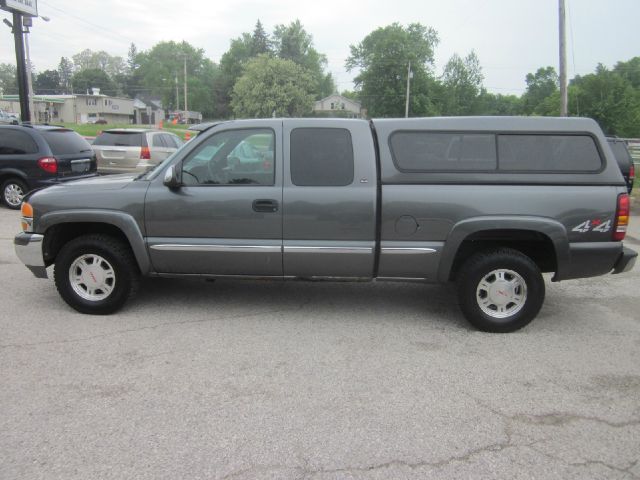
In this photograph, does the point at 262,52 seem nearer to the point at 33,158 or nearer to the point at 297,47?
the point at 297,47

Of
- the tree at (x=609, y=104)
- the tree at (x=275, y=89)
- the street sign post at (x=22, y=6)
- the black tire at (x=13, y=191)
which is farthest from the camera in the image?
the tree at (x=275, y=89)

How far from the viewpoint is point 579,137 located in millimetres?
4539

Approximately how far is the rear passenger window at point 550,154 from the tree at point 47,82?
14636 centimetres

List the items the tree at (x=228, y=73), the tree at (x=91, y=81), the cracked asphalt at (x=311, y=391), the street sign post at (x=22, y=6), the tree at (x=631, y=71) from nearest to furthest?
the cracked asphalt at (x=311, y=391)
the street sign post at (x=22, y=6)
the tree at (x=631, y=71)
the tree at (x=228, y=73)
the tree at (x=91, y=81)

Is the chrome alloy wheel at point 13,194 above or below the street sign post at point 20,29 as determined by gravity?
below

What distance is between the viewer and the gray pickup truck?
4480 millimetres

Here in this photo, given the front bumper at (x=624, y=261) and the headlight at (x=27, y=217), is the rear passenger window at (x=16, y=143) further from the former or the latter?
the front bumper at (x=624, y=261)

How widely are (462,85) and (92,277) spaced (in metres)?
84.2

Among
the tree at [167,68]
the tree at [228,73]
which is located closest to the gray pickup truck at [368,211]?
the tree at [228,73]

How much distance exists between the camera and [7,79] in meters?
138

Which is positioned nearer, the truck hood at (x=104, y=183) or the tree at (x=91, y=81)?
the truck hood at (x=104, y=183)

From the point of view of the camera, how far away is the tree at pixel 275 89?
7062 centimetres

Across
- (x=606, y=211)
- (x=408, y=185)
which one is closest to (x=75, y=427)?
(x=408, y=185)

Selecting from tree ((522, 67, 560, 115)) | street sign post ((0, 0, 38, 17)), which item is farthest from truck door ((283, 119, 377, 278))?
tree ((522, 67, 560, 115))
